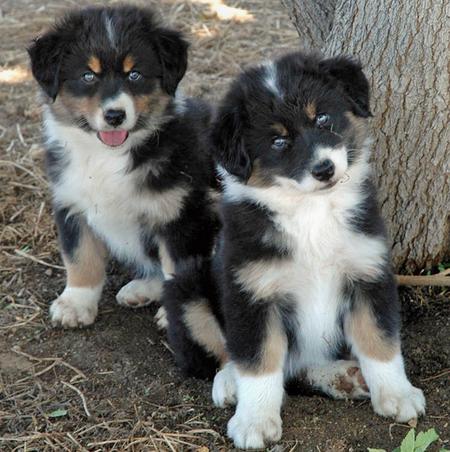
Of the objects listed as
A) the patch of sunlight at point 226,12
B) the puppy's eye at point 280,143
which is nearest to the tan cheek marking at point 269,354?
the puppy's eye at point 280,143

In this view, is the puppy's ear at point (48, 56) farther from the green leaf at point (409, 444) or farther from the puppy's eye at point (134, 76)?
the green leaf at point (409, 444)

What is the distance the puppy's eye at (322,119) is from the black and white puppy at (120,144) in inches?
41.5

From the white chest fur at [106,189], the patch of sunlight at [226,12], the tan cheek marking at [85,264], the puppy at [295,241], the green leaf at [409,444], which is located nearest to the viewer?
the green leaf at [409,444]

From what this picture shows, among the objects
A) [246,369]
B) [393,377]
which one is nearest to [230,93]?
[246,369]

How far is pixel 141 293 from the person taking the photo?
5555 mm

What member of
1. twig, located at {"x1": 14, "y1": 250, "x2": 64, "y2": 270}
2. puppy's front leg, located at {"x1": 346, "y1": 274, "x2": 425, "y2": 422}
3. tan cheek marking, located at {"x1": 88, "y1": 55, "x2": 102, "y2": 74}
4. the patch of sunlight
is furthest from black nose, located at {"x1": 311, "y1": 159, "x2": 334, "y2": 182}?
the patch of sunlight

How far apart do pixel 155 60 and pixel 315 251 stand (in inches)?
62.5

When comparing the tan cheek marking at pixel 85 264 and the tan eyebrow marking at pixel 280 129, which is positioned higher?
the tan eyebrow marking at pixel 280 129

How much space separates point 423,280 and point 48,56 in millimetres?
2460

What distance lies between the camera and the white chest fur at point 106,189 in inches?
199

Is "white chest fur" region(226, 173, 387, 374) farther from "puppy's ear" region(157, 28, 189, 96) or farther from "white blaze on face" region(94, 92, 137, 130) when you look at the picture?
"puppy's ear" region(157, 28, 189, 96)

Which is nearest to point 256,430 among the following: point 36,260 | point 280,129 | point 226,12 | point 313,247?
point 313,247

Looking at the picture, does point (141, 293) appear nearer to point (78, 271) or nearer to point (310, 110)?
point (78, 271)

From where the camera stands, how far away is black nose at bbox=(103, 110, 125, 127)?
470 centimetres
